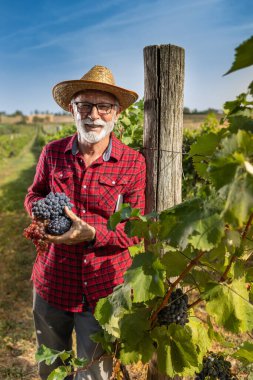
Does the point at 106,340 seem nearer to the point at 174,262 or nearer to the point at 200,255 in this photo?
the point at 174,262

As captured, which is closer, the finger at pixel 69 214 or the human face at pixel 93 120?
the finger at pixel 69 214

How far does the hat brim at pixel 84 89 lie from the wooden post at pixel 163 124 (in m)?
0.30

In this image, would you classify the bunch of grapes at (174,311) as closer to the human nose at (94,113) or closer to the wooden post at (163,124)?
the wooden post at (163,124)

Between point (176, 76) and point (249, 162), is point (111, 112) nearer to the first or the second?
point (176, 76)

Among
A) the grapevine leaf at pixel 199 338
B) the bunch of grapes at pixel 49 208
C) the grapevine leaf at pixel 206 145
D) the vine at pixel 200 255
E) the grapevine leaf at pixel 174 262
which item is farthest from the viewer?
the bunch of grapes at pixel 49 208

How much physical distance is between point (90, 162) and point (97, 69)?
2.19 ft

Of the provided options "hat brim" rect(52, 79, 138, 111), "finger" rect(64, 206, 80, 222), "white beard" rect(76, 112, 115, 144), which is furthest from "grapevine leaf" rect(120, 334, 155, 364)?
"hat brim" rect(52, 79, 138, 111)

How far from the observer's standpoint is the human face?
→ 2504mm

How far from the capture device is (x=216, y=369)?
214 centimetres

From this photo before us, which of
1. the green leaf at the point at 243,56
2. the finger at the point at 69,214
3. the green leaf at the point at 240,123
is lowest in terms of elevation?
A: the finger at the point at 69,214

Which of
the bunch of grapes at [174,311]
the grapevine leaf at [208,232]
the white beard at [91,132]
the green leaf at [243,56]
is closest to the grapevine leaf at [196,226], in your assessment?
the grapevine leaf at [208,232]

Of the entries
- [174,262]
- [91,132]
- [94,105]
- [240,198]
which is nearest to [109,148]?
[91,132]

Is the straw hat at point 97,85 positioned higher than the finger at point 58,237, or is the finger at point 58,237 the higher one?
the straw hat at point 97,85

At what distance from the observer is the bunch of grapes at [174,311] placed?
1815mm
